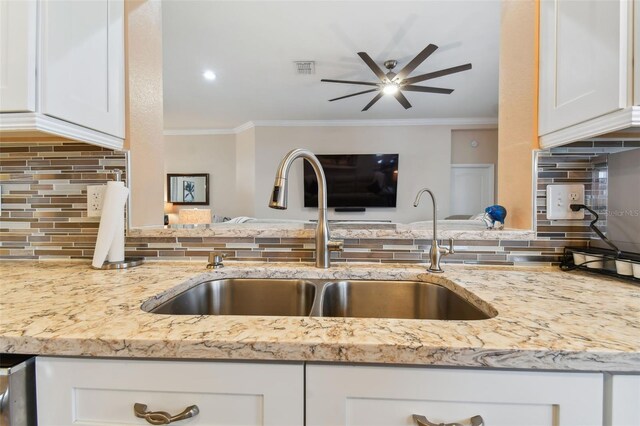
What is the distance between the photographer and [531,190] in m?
1.02

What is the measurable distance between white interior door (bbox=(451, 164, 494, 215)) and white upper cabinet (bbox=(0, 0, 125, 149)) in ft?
16.2

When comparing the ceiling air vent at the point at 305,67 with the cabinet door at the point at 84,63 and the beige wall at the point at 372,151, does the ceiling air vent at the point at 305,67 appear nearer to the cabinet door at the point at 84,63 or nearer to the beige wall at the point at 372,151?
the beige wall at the point at 372,151

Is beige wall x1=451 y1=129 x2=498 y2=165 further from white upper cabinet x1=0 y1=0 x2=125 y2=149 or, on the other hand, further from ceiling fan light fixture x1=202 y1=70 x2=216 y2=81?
white upper cabinet x1=0 y1=0 x2=125 y2=149

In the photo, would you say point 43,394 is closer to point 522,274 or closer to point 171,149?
point 522,274

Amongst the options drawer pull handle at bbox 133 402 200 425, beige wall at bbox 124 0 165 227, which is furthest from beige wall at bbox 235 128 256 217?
drawer pull handle at bbox 133 402 200 425

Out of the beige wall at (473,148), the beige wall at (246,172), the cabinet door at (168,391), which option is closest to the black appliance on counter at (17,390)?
the cabinet door at (168,391)

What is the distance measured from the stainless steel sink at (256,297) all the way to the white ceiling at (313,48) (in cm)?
215

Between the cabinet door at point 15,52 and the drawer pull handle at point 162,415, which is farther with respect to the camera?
the cabinet door at point 15,52

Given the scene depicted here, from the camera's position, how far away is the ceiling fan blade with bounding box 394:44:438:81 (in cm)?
227

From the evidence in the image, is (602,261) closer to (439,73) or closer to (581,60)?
(581,60)

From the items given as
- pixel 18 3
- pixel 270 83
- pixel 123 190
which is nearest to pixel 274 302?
pixel 123 190

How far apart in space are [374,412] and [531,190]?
37.9 inches

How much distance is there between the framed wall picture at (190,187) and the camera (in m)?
5.40

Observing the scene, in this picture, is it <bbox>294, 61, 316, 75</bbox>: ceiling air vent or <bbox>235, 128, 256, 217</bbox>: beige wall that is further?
<bbox>235, 128, 256, 217</bbox>: beige wall
